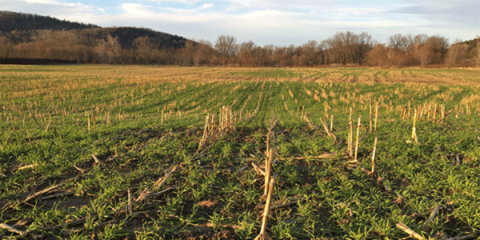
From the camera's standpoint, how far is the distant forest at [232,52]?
84.8 m

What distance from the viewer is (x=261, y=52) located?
138 m

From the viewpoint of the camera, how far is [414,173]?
478cm

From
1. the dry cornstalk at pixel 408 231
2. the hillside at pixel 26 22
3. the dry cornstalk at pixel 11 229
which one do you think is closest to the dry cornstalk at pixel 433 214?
the dry cornstalk at pixel 408 231

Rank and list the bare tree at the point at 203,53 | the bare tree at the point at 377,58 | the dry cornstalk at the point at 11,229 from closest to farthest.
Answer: the dry cornstalk at the point at 11,229
the bare tree at the point at 377,58
the bare tree at the point at 203,53

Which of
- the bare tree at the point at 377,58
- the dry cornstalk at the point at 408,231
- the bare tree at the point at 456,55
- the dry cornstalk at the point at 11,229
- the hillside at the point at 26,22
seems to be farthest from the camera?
the hillside at the point at 26,22

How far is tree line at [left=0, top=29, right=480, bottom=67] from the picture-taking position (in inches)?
3369

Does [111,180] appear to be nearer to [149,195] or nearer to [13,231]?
[149,195]

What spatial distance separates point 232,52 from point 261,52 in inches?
672

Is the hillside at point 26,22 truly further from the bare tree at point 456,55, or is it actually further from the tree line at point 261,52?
the bare tree at point 456,55

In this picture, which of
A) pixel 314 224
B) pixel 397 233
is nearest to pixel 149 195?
pixel 314 224

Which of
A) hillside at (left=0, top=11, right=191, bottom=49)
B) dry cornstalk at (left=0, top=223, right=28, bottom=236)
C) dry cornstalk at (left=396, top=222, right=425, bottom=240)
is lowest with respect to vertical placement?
dry cornstalk at (left=0, top=223, right=28, bottom=236)

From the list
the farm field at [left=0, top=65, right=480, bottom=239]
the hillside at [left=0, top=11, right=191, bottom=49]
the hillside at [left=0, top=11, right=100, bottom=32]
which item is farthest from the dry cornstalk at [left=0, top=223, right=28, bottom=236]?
the hillside at [left=0, top=11, right=100, bottom=32]

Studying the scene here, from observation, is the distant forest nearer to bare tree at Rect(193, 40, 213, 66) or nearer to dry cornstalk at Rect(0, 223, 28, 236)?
bare tree at Rect(193, 40, 213, 66)

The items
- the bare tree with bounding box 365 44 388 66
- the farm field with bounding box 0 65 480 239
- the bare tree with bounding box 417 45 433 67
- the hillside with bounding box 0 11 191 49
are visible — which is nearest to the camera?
the farm field with bounding box 0 65 480 239
